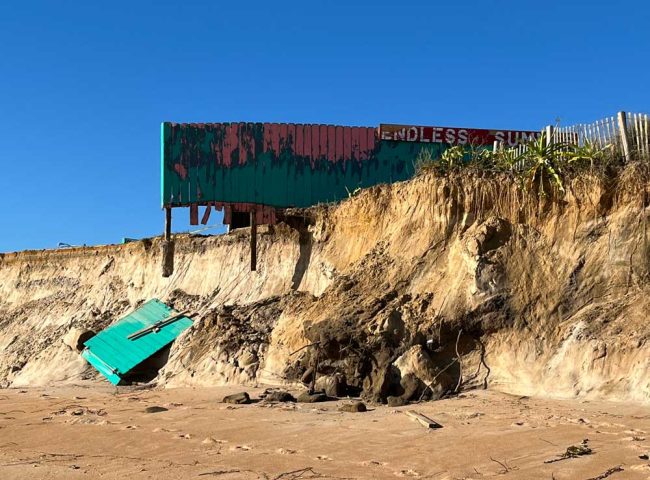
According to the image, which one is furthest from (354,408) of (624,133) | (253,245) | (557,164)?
(253,245)

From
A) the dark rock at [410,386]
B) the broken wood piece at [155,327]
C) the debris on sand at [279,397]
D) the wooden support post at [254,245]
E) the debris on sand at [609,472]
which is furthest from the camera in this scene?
the wooden support post at [254,245]

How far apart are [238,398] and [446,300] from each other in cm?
376

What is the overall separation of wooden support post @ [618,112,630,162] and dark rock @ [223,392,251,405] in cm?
743

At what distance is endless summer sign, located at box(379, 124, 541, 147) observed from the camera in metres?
21.6

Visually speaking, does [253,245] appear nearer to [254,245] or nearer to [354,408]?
[254,245]

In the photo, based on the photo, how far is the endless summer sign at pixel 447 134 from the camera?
2158 centimetres

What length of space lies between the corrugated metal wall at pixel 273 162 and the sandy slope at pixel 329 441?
8.93 meters

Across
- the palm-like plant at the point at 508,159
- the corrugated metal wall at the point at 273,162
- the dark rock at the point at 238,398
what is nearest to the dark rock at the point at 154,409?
the dark rock at the point at 238,398

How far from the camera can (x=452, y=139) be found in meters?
21.6

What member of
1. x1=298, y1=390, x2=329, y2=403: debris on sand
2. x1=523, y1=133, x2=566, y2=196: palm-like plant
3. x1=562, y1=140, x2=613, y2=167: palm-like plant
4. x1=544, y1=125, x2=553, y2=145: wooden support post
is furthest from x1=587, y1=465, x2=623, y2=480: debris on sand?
x1=544, y1=125, x2=553, y2=145: wooden support post

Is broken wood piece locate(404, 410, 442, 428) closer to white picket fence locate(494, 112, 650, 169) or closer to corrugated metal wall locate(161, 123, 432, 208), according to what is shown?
white picket fence locate(494, 112, 650, 169)

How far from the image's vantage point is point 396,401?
11086 mm

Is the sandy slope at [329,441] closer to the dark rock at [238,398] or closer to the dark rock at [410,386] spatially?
the dark rock at [238,398]

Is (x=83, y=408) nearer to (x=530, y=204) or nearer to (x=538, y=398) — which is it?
(x=538, y=398)
